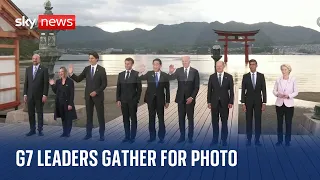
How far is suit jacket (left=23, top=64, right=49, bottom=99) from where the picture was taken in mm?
6961

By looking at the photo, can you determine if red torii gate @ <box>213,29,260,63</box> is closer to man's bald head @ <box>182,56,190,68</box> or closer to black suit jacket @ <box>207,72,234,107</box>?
black suit jacket @ <box>207,72,234,107</box>

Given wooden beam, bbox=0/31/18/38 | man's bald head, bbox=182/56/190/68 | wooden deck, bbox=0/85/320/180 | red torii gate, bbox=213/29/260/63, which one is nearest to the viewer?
wooden deck, bbox=0/85/320/180

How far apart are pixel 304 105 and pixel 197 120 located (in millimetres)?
6221

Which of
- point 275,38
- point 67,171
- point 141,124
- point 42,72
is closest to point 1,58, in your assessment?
point 42,72

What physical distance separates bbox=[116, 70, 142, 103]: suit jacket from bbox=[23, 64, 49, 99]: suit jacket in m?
1.67

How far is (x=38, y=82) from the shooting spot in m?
6.96

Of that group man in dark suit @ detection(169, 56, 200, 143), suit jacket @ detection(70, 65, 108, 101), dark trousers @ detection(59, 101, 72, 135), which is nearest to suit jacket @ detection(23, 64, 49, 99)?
dark trousers @ detection(59, 101, 72, 135)

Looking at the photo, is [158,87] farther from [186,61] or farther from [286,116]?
[286,116]

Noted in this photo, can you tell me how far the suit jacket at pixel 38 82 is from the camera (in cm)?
696

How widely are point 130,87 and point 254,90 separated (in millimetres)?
2072

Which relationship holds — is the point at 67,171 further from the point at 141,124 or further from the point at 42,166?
the point at 141,124

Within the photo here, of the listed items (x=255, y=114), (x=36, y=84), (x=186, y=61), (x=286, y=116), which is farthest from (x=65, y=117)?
(x=286, y=116)

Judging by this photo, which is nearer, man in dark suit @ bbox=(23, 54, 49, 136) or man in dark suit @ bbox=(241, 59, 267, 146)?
man in dark suit @ bbox=(241, 59, 267, 146)

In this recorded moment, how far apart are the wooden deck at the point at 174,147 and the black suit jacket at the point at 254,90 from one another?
81 centimetres
